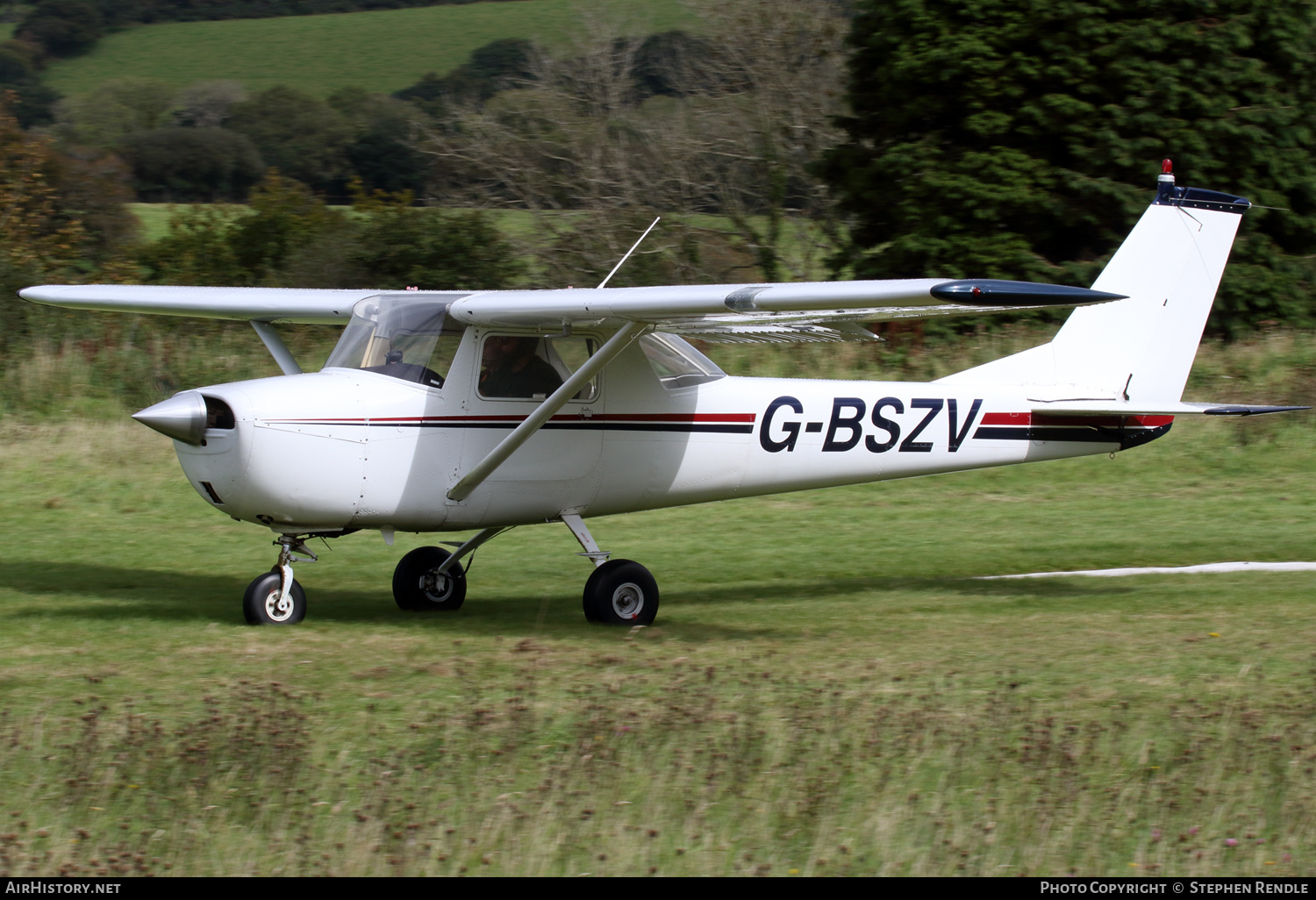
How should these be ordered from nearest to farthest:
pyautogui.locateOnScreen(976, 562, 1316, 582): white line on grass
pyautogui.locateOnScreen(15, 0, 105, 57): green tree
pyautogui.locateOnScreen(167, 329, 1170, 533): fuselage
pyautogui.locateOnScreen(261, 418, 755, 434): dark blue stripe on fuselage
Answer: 1. pyautogui.locateOnScreen(167, 329, 1170, 533): fuselage
2. pyautogui.locateOnScreen(261, 418, 755, 434): dark blue stripe on fuselage
3. pyautogui.locateOnScreen(976, 562, 1316, 582): white line on grass
4. pyautogui.locateOnScreen(15, 0, 105, 57): green tree

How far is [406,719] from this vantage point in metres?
6.55

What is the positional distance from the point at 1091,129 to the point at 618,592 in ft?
55.9

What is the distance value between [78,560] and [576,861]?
9.04 meters

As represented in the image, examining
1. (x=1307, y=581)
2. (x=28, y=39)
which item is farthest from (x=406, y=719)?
(x=28, y=39)

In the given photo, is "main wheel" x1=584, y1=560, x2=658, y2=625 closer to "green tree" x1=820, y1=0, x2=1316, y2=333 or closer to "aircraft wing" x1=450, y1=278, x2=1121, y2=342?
"aircraft wing" x1=450, y1=278, x2=1121, y2=342

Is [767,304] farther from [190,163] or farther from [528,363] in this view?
[190,163]

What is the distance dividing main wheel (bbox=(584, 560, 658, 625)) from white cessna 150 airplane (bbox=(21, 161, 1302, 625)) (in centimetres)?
2

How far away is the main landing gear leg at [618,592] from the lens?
9430 millimetres

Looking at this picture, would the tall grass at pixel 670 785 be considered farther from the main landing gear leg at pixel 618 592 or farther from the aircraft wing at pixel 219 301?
the aircraft wing at pixel 219 301

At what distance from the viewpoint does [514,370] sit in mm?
9227

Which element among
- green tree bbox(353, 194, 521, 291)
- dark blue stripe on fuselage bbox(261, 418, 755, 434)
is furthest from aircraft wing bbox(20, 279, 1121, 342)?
green tree bbox(353, 194, 521, 291)

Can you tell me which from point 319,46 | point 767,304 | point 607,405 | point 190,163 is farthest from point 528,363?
point 319,46

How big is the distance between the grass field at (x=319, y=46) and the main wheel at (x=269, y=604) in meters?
61.1

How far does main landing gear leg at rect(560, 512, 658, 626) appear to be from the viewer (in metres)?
9.43
